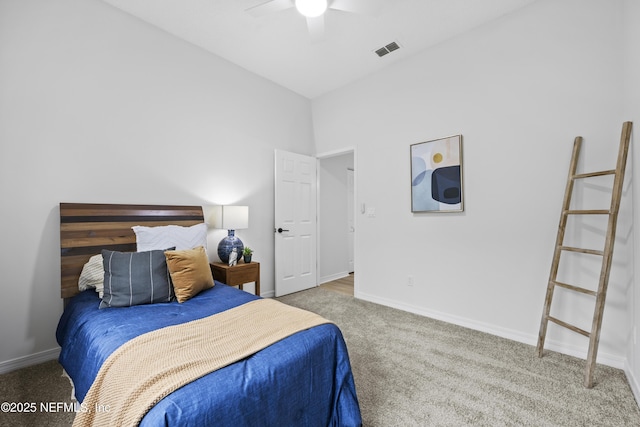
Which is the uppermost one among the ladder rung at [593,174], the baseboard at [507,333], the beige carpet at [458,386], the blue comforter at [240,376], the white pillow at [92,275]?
the ladder rung at [593,174]

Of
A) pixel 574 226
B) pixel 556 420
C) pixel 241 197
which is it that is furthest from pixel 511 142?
pixel 241 197

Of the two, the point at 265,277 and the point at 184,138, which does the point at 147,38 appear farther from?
the point at 265,277

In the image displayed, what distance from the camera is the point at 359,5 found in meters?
2.26

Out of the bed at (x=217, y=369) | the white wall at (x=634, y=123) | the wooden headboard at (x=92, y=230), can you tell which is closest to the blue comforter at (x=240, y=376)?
the bed at (x=217, y=369)

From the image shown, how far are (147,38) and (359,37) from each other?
2.13 meters

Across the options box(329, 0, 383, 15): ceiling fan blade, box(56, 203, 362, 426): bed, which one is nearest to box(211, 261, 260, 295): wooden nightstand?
box(56, 203, 362, 426): bed

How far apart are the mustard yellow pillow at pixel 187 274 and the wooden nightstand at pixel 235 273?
2.18 feet

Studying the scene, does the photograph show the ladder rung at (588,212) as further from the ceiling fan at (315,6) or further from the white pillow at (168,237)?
the white pillow at (168,237)

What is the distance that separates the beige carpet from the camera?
1623 millimetres

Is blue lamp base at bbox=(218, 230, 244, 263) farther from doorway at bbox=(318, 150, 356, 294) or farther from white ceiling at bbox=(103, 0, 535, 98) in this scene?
white ceiling at bbox=(103, 0, 535, 98)

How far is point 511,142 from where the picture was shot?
104 inches

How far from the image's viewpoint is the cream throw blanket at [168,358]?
1.04 metres

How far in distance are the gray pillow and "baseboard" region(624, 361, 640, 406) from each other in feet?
10.2

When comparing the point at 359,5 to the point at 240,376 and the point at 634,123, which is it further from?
the point at 240,376
